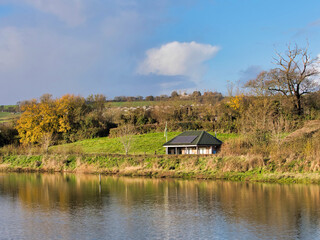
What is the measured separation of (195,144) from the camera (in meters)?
45.6

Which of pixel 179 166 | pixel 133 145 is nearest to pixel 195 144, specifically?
pixel 179 166

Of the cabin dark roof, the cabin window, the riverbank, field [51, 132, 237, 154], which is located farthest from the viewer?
field [51, 132, 237, 154]

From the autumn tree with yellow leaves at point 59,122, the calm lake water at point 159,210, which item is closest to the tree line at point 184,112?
the autumn tree with yellow leaves at point 59,122

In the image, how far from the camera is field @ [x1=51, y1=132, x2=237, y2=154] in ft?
170

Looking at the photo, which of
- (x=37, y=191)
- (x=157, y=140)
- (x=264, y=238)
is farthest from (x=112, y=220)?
(x=157, y=140)

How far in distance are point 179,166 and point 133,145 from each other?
16.0 meters

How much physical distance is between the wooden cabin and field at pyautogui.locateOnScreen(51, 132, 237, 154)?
8.13 ft

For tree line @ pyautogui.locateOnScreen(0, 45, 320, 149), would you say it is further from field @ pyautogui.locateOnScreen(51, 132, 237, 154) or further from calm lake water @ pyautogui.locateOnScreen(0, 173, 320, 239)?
calm lake water @ pyautogui.locateOnScreen(0, 173, 320, 239)

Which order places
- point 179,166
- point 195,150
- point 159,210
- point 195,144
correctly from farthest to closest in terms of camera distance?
point 195,150, point 195,144, point 179,166, point 159,210

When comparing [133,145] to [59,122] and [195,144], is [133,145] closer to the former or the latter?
[195,144]

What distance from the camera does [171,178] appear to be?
3853 cm

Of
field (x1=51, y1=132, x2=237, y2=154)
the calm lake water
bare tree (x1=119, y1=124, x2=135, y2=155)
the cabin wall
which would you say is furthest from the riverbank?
the cabin wall

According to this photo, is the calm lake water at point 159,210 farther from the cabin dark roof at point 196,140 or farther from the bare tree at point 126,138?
the bare tree at point 126,138

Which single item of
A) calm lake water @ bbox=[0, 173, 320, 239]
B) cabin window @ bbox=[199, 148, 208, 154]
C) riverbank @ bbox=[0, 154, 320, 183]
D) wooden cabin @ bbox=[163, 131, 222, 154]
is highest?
wooden cabin @ bbox=[163, 131, 222, 154]
